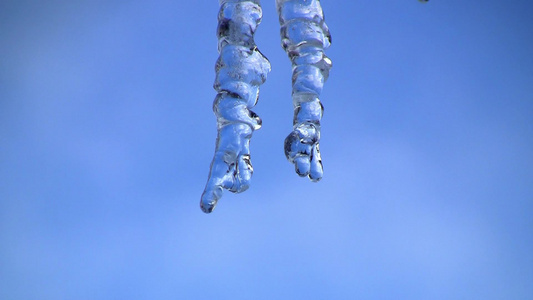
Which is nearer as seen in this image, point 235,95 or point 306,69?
point 235,95

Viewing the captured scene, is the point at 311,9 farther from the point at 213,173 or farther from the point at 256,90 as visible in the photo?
the point at 213,173

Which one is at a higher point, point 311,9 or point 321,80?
point 311,9

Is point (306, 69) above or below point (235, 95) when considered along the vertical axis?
above

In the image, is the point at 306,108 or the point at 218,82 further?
the point at 306,108

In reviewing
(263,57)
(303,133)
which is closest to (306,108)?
(303,133)

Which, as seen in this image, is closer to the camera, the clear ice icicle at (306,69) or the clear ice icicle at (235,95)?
the clear ice icicle at (235,95)
